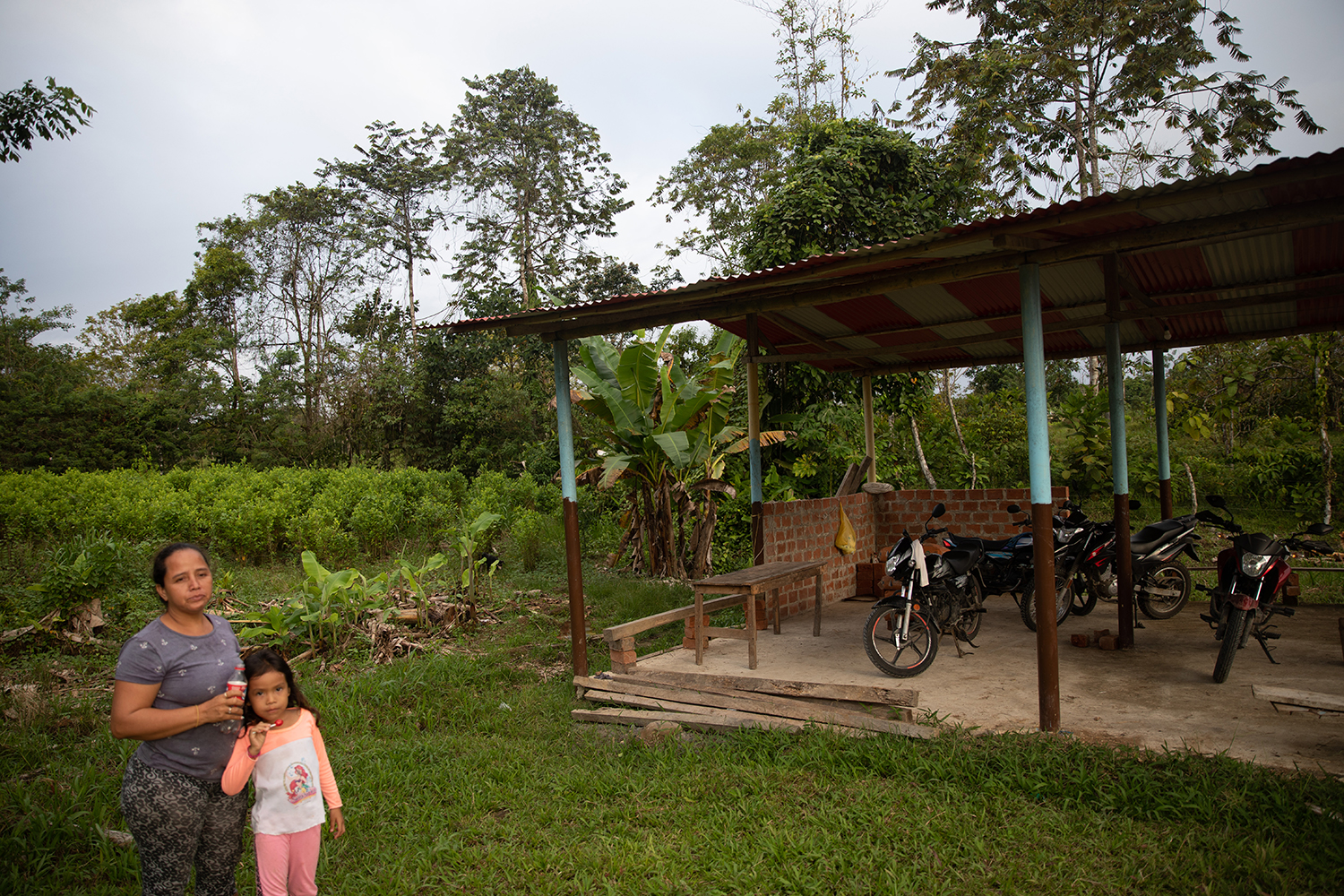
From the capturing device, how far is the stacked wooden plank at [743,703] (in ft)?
14.4

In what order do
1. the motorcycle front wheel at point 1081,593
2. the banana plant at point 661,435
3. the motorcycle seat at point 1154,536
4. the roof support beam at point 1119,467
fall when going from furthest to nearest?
the banana plant at point 661,435, the motorcycle front wheel at point 1081,593, the motorcycle seat at point 1154,536, the roof support beam at point 1119,467

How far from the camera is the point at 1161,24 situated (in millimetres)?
14555

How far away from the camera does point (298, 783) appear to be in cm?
260

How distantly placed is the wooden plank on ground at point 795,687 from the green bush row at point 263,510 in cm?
678

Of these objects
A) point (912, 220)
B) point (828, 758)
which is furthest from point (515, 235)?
point (828, 758)

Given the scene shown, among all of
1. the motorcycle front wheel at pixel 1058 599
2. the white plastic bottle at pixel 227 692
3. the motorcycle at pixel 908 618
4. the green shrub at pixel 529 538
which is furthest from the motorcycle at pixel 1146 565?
the green shrub at pixel 529 538

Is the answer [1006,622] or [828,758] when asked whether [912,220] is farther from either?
[828,758]

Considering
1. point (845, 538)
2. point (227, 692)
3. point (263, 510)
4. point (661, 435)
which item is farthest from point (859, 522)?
point (263, 510)

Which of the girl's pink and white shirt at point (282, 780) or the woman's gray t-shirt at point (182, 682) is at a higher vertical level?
the woman's gray t-shirt at point (182, 682)

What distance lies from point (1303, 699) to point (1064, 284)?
11.5 feet

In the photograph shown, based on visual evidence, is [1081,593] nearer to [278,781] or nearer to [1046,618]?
[1046,618]

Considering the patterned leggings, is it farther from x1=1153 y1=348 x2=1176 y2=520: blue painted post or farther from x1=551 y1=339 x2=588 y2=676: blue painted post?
x1=1153 y1=348 x2=1176 y2=520: blue painted post

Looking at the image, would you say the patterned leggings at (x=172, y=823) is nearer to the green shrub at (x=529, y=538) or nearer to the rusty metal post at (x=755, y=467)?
the rusty metal post at (x=755, y=467)

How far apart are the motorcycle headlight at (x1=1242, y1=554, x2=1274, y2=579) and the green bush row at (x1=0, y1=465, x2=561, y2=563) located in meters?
9.30
